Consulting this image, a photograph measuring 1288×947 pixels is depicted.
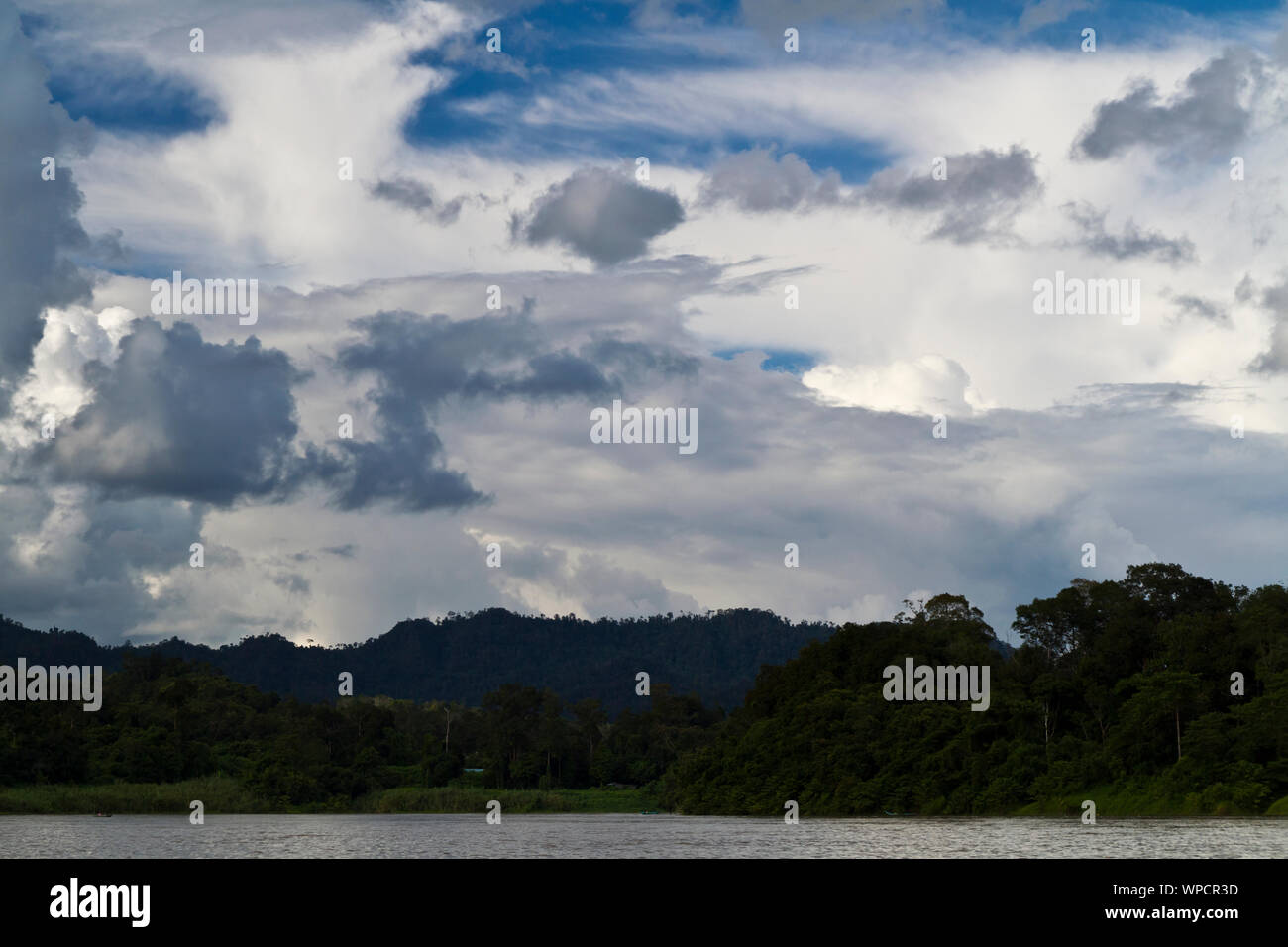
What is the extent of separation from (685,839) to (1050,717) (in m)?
38.3

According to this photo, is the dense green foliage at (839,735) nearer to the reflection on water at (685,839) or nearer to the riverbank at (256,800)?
the riverbank at (256,800)

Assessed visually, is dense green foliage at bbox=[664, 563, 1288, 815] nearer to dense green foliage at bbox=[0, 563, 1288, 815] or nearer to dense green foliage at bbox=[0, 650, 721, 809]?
dense green foliage at bbox=[0, 563, 1288, 815]

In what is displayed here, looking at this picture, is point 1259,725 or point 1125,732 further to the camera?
point 1125,732

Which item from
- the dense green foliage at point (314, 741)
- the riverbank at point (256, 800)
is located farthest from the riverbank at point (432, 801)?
the dense green foliage at point (314, 741)

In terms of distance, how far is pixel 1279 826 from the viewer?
69.5m

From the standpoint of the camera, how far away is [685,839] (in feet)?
248

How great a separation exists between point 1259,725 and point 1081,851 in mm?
36880

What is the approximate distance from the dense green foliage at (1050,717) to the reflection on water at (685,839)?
19.7 feet

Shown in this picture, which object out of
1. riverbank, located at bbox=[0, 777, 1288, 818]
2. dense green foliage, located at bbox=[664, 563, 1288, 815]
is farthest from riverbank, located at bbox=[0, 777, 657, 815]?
dense green foliage, located at bbox=[664, 563, 1288, 815]

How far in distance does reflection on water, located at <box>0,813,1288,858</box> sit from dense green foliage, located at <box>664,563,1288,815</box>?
6006mm

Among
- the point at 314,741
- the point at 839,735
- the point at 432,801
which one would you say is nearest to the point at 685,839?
the point at 839,735

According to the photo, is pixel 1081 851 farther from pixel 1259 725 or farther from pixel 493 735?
pixel 493 735

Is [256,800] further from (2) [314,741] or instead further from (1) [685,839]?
(1) [685,839]
